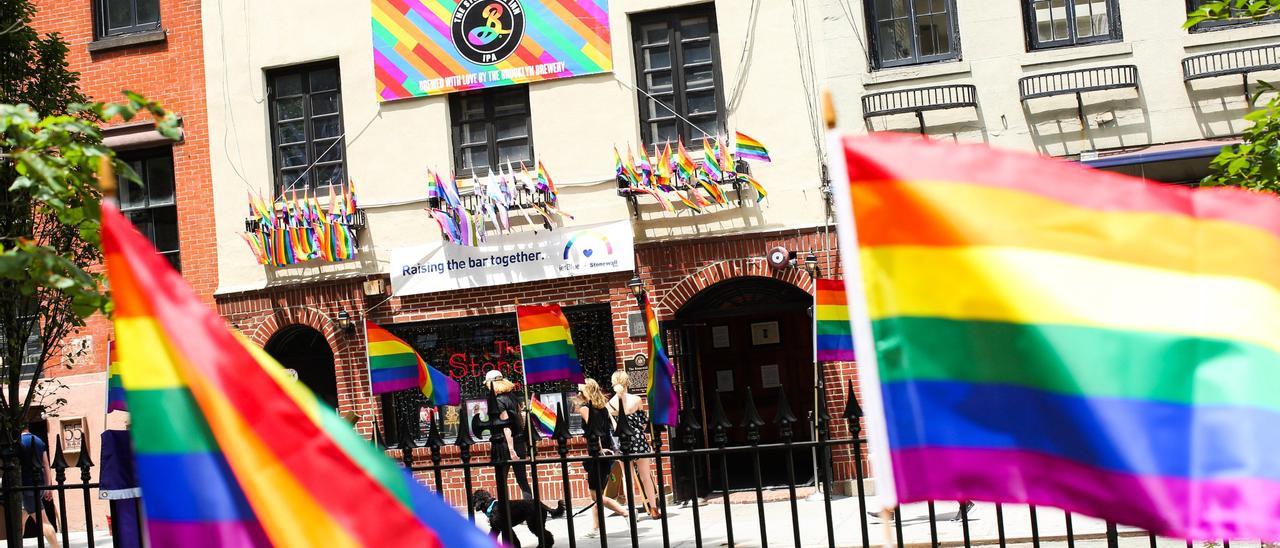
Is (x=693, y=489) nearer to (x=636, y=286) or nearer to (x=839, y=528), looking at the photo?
(x=839, y=528)

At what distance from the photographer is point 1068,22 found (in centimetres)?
1451

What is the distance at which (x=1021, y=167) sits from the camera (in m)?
3.19

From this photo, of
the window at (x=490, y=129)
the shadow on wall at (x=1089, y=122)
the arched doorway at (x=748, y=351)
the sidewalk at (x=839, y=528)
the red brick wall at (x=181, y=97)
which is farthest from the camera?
the red brick wall at (x=181, y=97)

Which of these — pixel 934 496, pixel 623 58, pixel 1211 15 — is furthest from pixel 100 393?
pixel 934 496

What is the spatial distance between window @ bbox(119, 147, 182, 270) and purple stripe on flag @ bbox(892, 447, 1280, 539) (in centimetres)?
1540

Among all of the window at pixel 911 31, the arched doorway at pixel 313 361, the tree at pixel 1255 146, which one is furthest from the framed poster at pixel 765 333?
the tree at pixel 1255 146

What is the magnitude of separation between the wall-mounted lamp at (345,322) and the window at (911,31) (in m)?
7.10

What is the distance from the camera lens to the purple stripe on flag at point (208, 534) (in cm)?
321

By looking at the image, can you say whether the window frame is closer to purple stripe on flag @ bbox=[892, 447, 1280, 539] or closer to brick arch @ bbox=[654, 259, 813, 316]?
brick arch @ bbox=[654, 259, 813, 316]

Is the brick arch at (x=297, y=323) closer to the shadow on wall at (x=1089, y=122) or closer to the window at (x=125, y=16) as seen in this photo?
the window at (x=125, y=16)

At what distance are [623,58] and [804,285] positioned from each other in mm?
3457

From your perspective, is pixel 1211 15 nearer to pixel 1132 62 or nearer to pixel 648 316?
pixel 648 316

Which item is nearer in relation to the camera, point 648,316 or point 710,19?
point 648,316

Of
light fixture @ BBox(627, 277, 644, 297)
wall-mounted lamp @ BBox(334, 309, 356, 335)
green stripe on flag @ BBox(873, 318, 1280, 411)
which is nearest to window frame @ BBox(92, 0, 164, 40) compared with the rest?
wall-mounted lamp @ BBox(334, 309, 356, 335)
